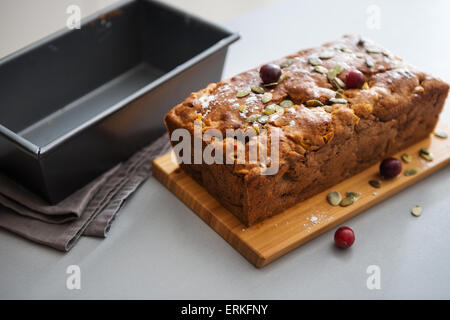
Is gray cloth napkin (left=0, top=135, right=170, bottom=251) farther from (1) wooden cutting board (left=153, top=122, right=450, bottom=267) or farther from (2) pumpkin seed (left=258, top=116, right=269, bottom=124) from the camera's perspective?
(2) pumpkin seed (left=258, top=116, right=269, bottom=124)

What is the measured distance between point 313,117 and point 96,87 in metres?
1.08

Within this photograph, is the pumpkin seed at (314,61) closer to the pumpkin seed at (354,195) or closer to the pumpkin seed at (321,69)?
the pumpkin seed at (321,69)

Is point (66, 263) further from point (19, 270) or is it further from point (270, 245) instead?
point (270, 245)

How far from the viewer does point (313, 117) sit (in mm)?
1770

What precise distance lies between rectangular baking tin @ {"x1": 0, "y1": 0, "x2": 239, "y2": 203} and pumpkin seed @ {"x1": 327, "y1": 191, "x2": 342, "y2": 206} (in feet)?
2.28

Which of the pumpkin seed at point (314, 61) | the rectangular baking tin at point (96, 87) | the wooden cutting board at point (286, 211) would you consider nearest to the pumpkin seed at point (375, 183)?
the wooden cutting board at point (286, 211)

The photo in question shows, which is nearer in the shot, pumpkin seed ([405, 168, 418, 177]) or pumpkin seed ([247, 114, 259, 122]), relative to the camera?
pumpkin seed ([247, 114, 259, 122])

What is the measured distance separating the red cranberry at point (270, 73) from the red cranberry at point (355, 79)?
0.24 m

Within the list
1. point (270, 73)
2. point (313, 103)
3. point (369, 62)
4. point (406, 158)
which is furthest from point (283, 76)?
point (406, 158)

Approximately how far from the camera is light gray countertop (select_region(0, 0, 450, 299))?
165 centimetres

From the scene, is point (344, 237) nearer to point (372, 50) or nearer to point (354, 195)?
point (354, 195)

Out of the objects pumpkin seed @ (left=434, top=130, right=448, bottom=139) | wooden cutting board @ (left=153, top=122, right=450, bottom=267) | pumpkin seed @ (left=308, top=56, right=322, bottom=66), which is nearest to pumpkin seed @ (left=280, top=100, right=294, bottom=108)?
pumpkin seed @ (left=308, top=56, right=322, bottom=66)

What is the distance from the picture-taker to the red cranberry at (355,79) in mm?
1873
